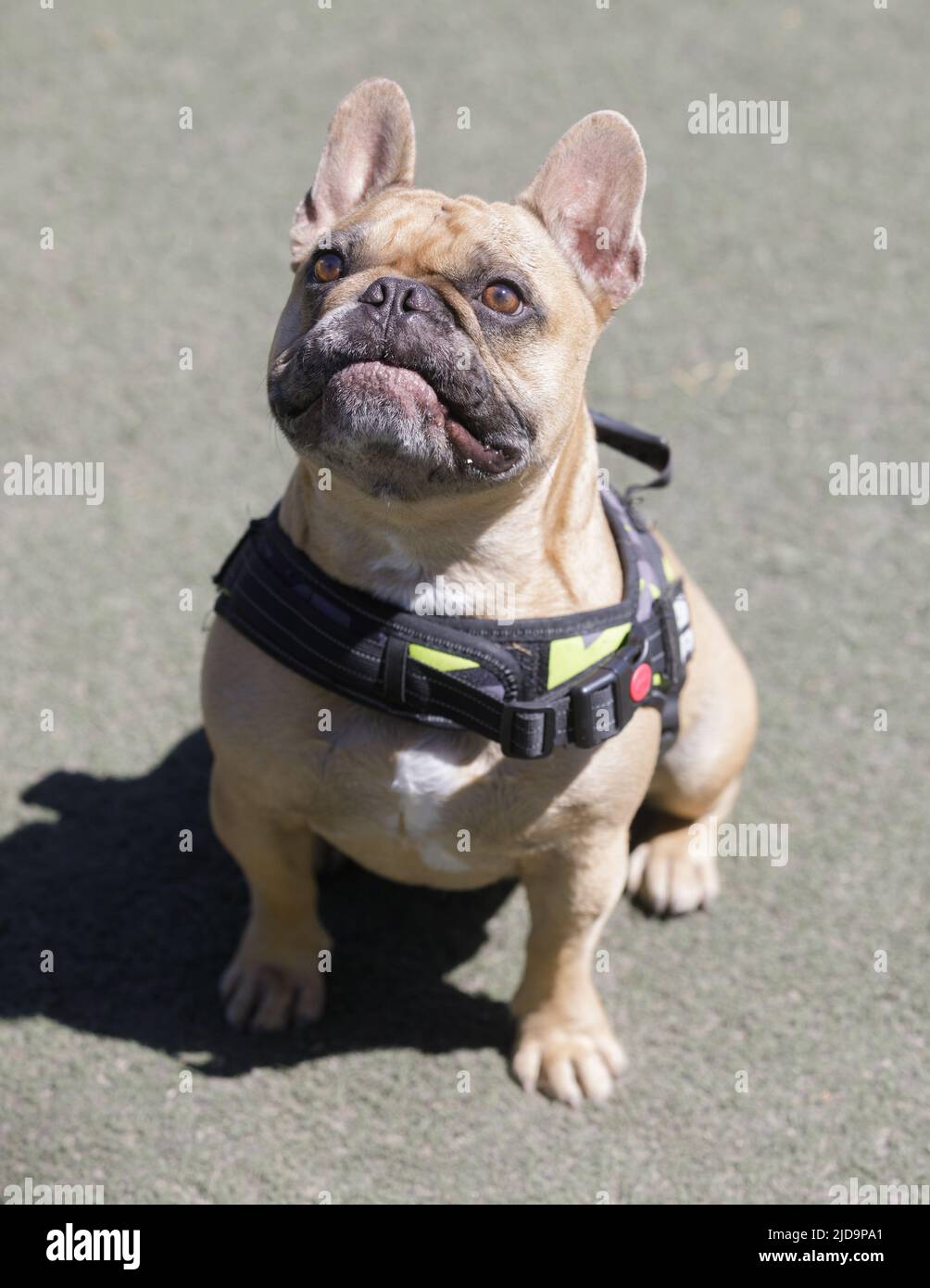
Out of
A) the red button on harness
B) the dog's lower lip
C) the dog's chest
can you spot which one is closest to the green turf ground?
the dog's chest

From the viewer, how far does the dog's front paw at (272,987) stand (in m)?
3.39

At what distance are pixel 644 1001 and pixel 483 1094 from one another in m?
0.51

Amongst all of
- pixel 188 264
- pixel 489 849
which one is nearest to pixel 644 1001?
pixel 489 849

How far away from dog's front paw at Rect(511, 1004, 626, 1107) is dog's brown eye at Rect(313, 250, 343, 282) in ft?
6.10

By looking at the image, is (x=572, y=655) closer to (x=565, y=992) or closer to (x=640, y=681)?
(x=640, y=681)

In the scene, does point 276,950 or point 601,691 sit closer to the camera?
point 601,691

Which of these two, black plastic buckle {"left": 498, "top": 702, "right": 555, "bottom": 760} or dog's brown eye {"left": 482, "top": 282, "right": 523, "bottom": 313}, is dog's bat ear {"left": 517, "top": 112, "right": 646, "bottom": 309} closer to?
dog's brown eye {"left": 482, "top": 282, "right": 523, "bottom": 313}

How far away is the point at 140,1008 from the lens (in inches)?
135

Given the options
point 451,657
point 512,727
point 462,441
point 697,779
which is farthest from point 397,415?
point 697,779

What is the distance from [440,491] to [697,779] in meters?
1.42

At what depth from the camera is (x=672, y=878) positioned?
12.1ft

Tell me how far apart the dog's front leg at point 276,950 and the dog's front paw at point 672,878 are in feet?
2.95

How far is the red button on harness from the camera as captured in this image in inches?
107

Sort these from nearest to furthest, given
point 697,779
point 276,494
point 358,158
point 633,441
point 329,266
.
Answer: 1. point 329,266
2. point 358,158
3. point 633,441
4. point 697,779
5. point 276,494
